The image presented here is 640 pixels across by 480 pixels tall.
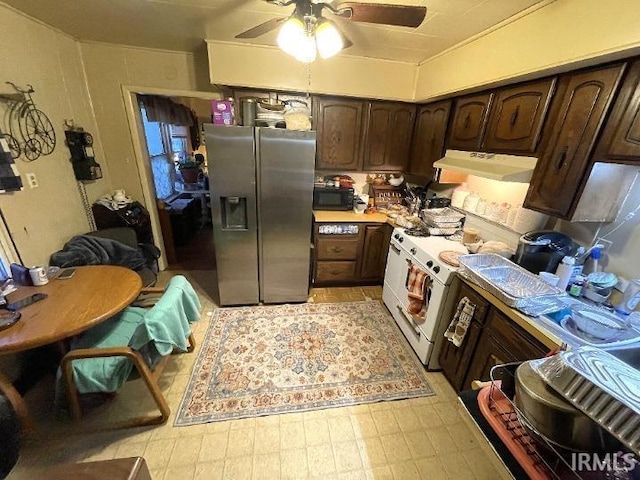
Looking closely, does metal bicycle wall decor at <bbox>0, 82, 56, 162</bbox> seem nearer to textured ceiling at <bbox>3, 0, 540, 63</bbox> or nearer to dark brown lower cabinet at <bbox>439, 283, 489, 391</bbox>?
textured ceiling at <bbox>3, 0, 540, 63</bbox>

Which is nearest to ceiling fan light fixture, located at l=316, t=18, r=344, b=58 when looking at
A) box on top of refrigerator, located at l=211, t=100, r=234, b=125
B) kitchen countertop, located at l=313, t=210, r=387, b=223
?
box on top of refrigerator, located at l=211, t=100, r=234, b=125

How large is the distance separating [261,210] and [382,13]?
1.67 m

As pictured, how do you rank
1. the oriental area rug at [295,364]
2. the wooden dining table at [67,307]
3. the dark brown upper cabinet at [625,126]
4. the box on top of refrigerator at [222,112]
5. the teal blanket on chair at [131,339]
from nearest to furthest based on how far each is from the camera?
the dark brown upper cabinet at [625,126]
the wooden dining table at [67,307]
the teal blanket on chair at [131,339]
the oriental area rug at [295,364]
the box on top of refrigerator at [222,112]

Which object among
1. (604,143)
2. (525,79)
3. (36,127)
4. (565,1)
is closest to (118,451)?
(36,127)

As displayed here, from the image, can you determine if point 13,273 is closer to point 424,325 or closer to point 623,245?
point 424,325

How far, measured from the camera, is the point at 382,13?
1234 mm

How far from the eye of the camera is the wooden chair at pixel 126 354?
1.35 metres

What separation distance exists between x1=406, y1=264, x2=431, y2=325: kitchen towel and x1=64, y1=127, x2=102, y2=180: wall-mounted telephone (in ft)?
10.6

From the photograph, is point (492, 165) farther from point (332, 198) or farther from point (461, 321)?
point (332, 198)

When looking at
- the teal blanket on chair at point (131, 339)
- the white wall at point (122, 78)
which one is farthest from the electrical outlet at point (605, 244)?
the white wall at point (122, 78)

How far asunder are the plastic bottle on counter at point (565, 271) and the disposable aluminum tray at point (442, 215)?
1.01 m

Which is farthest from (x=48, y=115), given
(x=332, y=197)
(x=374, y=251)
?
(x=374, y=251)
